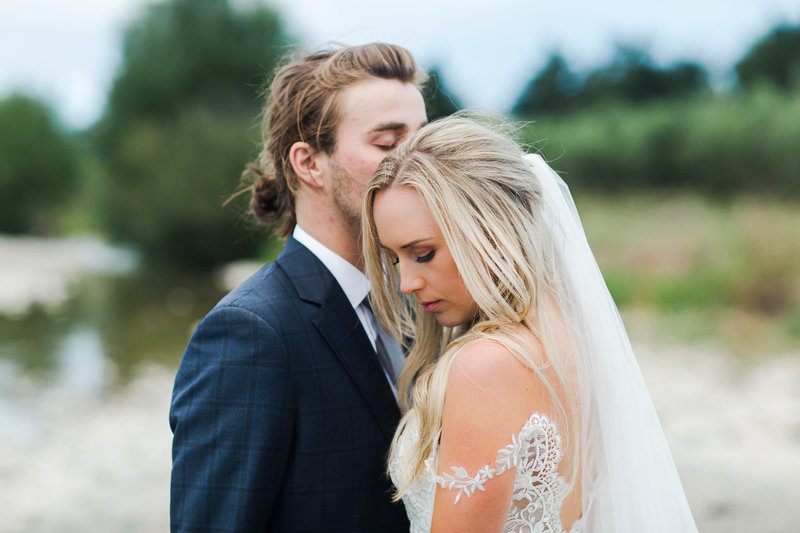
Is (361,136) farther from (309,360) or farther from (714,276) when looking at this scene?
(714,276)

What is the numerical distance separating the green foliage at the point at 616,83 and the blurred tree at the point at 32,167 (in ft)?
106

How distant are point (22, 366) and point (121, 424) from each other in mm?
4500

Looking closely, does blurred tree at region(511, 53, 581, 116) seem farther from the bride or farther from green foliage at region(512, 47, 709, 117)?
the bride

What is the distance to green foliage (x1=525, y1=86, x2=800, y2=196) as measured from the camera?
20.1 metres

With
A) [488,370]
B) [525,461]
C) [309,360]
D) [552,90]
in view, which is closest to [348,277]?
[309,360]

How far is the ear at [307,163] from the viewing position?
2715 mm

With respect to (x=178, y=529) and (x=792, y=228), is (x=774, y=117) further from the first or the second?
(x=178, y=529)

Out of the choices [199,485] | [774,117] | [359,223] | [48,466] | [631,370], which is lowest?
[48,466]

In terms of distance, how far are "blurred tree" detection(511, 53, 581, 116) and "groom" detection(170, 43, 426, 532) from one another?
46922mm

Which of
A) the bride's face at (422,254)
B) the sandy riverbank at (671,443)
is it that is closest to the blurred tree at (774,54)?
the sandy riverbank at (671,443)

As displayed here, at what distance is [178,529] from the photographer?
209 cm

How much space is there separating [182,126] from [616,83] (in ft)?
88.6

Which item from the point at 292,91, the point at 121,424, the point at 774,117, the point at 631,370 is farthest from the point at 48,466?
the point at 774,117

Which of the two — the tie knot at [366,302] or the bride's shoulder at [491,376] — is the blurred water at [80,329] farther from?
the bride's shoulder at [491,376]
